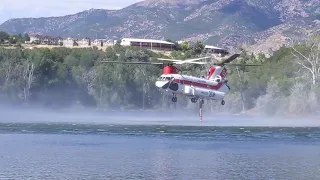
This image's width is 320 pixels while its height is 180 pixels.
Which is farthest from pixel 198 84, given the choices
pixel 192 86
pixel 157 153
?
pixel 157 153

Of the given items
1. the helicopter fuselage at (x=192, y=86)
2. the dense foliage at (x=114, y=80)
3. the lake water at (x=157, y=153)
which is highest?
the dense foliage at (x=114, y=80)

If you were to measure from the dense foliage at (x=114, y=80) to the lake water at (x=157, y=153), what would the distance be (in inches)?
2163

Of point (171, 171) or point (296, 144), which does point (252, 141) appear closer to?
point (296, 144)

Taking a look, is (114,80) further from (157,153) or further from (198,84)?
(157,153)

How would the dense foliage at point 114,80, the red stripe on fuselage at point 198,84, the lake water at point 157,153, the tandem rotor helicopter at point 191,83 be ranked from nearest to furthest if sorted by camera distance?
the lake water at point 157,153, the tandem rotor helicopter at point 191,83, the red stripe on fuselage at point 198,84, the dense foliage at point 114,80

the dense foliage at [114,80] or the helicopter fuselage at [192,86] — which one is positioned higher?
the dense foliage at [114,80]

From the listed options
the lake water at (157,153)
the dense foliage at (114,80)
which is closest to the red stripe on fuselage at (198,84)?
the lake water at (157,153)

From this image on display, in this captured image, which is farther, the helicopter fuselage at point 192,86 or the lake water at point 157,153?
the helicopter fuselage at point 192,86

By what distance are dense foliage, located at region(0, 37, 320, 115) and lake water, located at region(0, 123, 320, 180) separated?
54.9m

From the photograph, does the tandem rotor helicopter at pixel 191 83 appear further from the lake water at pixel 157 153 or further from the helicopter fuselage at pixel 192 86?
the lake water at pixel 157 153

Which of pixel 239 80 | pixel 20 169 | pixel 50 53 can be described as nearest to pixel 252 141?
pixel 20 169

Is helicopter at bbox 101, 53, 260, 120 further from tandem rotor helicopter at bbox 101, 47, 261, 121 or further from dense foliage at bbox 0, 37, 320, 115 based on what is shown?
dense foliage at bbox 0, 37, 320, 115

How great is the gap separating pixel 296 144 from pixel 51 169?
2607 cm

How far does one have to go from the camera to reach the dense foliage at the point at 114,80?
5630 inches
